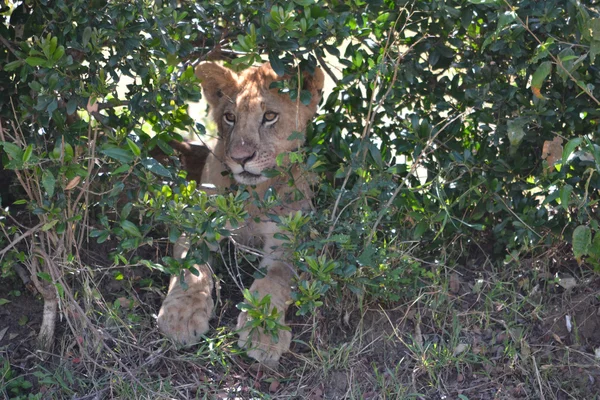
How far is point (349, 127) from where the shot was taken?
4.80 meters

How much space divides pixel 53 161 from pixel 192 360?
115 cm

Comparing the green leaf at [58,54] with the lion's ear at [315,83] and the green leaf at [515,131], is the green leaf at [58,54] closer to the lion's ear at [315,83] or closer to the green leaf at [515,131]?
the lion's ear at [315,83]

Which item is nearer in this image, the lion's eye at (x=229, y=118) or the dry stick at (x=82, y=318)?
the dry stick at (x=82, y=318)

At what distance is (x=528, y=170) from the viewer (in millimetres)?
4516

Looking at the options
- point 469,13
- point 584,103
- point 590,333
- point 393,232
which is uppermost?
point 469,13

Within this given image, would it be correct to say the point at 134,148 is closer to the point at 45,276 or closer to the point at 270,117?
the point at 45,276

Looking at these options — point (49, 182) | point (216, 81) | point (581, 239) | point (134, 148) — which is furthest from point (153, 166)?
point (581, 239)

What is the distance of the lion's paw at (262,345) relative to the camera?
4.03 m

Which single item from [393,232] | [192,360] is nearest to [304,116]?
[393,232]

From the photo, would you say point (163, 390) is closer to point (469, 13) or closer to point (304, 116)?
point (304, 116)

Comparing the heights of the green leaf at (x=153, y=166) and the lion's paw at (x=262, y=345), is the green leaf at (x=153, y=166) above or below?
above

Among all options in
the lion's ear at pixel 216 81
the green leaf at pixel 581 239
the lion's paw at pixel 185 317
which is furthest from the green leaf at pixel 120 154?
the green leaf at pixel 581 239

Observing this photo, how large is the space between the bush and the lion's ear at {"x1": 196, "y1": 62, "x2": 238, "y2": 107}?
18cm

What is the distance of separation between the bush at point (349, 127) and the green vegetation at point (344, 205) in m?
0.01
